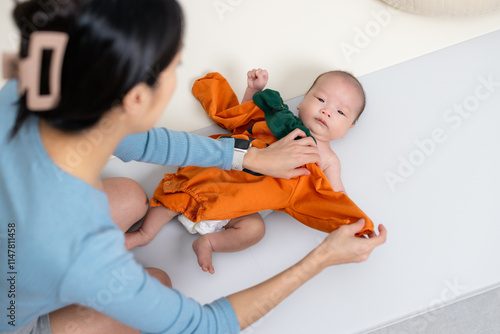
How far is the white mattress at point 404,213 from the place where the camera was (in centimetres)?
116

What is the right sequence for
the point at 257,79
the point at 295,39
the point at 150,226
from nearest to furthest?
the point at 150,226, the point at 257,79, the point at 295,39

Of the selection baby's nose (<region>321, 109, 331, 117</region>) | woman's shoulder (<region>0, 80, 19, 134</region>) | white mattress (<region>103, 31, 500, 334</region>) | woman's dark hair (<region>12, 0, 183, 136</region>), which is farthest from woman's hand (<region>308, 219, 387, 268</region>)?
woman's shoulder (<region>0, 80, 19, 134</region>)

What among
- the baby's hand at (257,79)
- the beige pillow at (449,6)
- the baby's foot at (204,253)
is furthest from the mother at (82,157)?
the beige pillow at (449,6)

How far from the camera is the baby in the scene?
1.19 m

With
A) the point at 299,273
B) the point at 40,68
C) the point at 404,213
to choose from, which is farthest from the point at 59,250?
the point at 404,213

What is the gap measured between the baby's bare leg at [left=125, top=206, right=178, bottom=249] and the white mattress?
1.7 inches

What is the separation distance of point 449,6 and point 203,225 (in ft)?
3.74

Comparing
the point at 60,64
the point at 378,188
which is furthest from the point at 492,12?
the point at 60,64

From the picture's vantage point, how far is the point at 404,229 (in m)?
1.25

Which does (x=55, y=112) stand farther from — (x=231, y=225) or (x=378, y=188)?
(x=378, y=188)

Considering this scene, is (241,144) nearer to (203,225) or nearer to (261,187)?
(261,187)

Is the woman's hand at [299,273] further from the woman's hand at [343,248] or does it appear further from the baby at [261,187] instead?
the baby at [261,187]

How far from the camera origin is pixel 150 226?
1252 millimetres

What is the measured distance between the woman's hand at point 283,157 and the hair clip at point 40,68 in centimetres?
60
